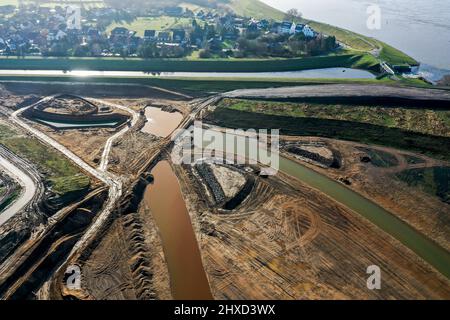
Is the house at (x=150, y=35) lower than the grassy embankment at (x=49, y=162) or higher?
higher

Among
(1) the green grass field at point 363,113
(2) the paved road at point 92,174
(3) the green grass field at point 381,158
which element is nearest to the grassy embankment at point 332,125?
(1) the green grass field at point 363,113

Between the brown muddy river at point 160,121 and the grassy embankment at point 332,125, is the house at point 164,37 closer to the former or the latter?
the brown muddy river at point 160,121

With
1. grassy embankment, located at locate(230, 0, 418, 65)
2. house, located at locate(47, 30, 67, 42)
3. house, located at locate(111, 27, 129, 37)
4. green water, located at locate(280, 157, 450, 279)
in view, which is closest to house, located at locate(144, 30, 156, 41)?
house, located at locate(111, 27, 129, 37)

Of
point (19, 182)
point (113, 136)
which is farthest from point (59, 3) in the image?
point (19, 182)

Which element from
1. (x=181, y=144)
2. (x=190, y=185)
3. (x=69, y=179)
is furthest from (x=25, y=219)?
(x=181, y=144)

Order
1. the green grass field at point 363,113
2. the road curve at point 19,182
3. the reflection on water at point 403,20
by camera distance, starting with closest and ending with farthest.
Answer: the road curve at point 19,182
the green grass field at point 363,113
the reflection on water at point 403,20

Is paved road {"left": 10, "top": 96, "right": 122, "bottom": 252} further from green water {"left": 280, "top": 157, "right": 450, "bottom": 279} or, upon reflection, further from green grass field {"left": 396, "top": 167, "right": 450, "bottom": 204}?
green grass field {"left": 396, "top": 167, "right": 450, "bottom": 204}
